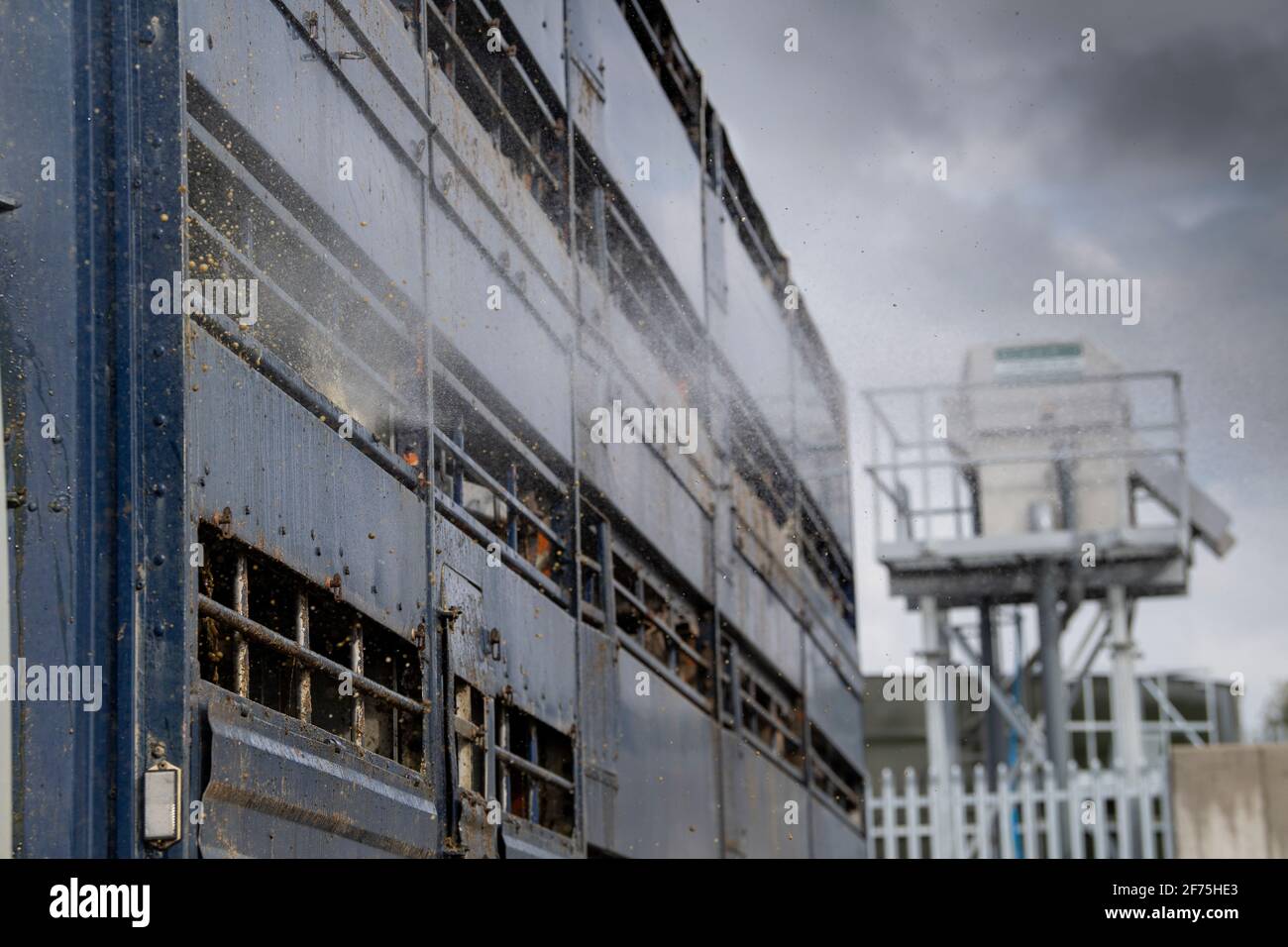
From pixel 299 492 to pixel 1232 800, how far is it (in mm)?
2379

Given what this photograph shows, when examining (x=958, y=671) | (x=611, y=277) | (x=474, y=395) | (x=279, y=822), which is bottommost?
(x=279, y=822)

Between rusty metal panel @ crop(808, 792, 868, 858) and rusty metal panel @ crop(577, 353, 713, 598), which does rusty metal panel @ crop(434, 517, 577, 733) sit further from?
rusty metal panel @ crop(808, 792, 868, 858)

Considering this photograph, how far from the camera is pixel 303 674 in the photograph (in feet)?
8.00

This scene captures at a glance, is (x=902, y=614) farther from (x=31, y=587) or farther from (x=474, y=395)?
(x=31, y=587)

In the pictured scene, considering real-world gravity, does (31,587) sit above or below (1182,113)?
below

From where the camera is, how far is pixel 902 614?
3.75 meters

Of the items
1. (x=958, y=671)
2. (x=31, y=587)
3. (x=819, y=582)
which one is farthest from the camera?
(x=819, y=582)

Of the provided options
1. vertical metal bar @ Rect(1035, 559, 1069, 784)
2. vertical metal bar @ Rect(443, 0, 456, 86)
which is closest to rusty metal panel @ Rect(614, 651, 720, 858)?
vertical metal bar @ Rect(443, 0, 456, 86)

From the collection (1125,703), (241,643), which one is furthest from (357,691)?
(1125,703)

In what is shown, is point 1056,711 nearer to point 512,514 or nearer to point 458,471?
point 512,514

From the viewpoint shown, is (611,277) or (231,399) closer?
(231,399)

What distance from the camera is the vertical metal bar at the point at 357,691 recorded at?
2.49 m

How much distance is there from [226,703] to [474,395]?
2.30 ft

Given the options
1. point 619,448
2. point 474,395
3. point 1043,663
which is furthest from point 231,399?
point 1043,663
